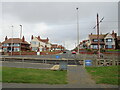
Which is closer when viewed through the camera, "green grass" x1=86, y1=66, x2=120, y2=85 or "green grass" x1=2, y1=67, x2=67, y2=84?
"green grass" x1=2, y1=67, x2=67, y2=84

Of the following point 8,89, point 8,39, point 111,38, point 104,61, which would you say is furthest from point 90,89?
point 8,39

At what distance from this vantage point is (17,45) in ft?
212

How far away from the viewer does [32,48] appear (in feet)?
261

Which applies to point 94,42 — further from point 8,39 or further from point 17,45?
point 8,39

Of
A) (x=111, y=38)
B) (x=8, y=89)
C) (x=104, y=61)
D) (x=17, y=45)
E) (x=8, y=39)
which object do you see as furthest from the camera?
(x=8, y=39)

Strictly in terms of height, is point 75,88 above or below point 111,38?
below

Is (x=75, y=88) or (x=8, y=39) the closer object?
(x=75, y=88)

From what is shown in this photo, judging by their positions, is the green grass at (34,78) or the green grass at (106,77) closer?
the green grass at (34,78)

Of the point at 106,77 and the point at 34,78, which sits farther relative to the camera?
the point at 106,77

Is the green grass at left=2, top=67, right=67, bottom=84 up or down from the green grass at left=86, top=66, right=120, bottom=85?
up

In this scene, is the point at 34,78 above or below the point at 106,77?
above

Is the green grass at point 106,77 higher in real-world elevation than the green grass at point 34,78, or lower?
lower

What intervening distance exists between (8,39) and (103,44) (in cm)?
5236

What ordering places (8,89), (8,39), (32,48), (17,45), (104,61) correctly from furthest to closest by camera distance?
1. (32,48)
2. (8,39)
3. (17,45)
4. (104,61)
5. (8,89)
